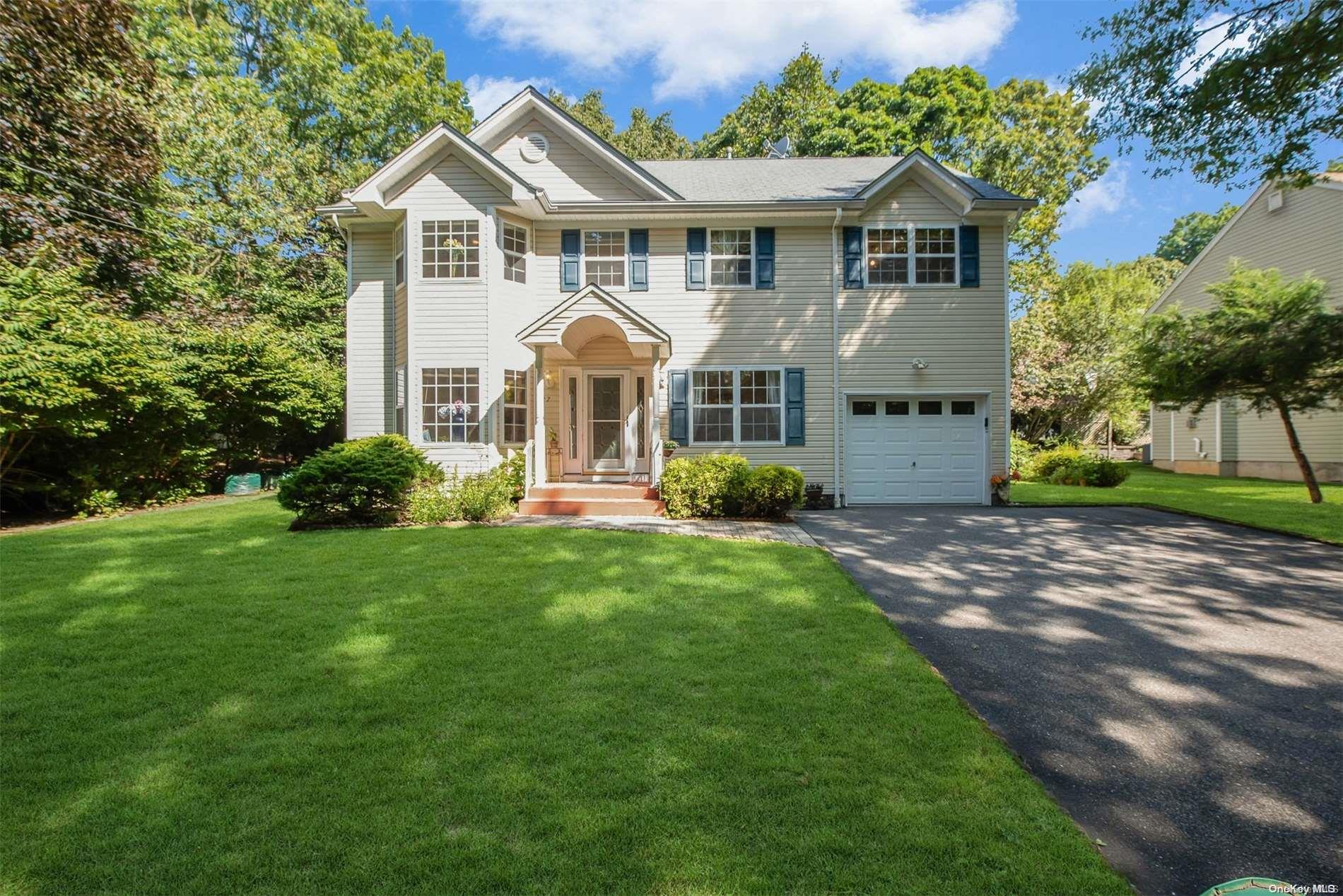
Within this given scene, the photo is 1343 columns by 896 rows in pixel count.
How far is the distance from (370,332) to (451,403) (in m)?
2.97

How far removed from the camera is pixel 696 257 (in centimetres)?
1284

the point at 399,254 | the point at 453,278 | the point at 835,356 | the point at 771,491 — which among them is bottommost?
the point at 771,491

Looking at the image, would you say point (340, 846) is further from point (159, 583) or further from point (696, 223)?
point (696, 223)

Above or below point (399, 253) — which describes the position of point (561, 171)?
above

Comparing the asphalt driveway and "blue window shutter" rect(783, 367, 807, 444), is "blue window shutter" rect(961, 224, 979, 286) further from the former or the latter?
the asphalt driveway

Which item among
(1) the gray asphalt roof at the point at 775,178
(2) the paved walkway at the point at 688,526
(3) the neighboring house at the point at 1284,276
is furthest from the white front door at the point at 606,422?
(3) the neighboring house at the point at 1284,276

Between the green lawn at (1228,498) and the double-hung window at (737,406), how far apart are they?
5.47 m

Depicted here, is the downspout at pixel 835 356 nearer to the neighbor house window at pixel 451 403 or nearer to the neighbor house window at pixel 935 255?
the neighbor house window at pixel 935 255

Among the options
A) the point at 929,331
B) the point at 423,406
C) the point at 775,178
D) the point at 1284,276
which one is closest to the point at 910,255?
the point at 929,331

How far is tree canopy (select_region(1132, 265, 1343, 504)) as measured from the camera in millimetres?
10672

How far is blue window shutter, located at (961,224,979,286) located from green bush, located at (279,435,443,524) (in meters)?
11.5

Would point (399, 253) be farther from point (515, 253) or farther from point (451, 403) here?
point (451, 403)

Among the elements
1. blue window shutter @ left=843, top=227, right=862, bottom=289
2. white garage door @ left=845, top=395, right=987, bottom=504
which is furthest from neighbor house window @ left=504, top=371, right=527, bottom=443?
blue window shutter @ left=843, top=227, right=862, bottom=289

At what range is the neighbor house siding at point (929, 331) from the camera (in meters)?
12.7
